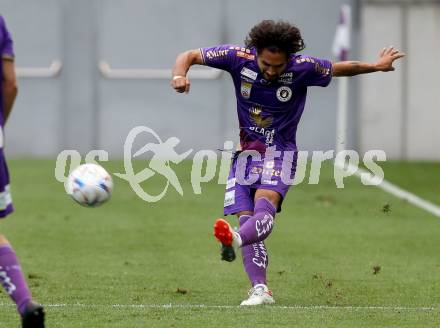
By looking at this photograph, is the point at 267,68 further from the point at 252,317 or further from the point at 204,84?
the point at 204,84

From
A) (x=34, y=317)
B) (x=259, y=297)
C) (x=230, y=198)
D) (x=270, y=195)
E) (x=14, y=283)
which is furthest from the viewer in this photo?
(x=230, y=198)

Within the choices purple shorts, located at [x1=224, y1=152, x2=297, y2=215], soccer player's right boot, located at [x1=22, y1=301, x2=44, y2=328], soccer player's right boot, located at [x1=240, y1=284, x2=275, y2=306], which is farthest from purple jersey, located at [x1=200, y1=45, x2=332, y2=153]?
soccer player's right boot, located at [x1=22, y1=301, x2=44, y2=328]

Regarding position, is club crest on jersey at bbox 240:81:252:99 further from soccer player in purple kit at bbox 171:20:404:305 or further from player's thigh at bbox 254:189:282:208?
player's thigh at bbox 254:189:282:208

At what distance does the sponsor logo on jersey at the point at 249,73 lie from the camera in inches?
344

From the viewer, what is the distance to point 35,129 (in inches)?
965

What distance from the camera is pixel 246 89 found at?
880 cm

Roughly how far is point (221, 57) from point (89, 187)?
1.72 m

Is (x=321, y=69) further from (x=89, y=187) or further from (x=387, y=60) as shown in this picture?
(x=89, y=187)

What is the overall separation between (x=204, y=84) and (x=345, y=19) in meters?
4.44

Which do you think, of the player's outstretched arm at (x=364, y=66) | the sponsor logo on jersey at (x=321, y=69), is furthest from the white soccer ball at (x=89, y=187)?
the player's outstretched arm at (x=364, y=66)

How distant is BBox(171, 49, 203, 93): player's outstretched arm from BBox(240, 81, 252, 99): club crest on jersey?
34 cm

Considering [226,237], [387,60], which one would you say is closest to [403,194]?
[387,60]

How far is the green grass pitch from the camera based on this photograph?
8.07 m

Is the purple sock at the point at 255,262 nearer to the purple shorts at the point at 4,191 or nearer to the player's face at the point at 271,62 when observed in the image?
the player's face at the point at 271,62
